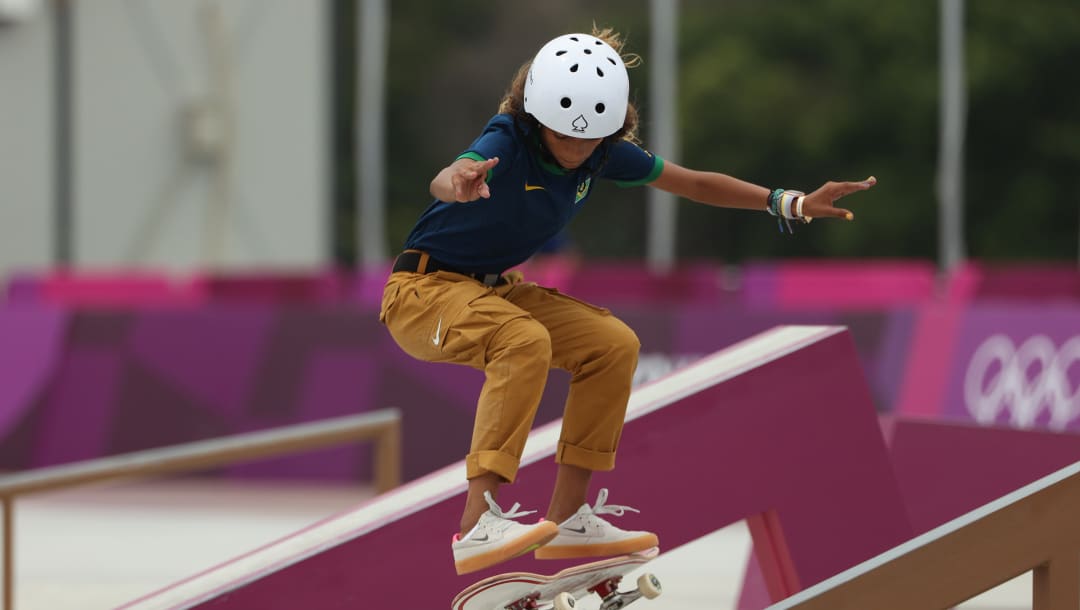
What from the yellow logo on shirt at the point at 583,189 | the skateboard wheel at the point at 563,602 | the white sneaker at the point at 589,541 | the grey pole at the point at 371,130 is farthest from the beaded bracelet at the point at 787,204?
the grey pole at the point at 371,130

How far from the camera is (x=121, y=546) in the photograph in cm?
908

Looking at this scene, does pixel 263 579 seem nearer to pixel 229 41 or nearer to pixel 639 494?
pixel 639 494

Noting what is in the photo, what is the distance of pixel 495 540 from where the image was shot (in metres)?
3.97

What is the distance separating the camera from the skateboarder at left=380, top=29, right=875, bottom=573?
4.05 meters

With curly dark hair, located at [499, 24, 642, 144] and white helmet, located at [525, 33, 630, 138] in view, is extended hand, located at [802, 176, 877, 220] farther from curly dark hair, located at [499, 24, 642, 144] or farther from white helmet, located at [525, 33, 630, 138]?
white helmet, located at [525, 33, 630, 138]

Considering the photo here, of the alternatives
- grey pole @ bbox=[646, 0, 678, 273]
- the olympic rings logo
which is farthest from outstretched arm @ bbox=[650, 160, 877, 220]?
grey pole @ bbox=[646, 0, 678, 273]

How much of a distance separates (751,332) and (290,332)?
3.44 meters

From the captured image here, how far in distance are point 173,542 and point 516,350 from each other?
18.6 ft

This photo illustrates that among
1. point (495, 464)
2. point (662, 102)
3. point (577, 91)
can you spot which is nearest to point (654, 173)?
point (577, 91)

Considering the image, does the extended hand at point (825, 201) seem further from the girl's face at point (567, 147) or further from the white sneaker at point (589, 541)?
the white sneaker at point (589, 541)

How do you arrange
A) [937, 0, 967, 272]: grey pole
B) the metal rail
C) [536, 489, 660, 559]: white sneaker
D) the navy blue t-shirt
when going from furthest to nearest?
1. [937, 0, 967, 272]: grey pole
2. the metal rail
3. [536, 489, 660, 559]: white sneaker
4. the navy blue t-shirt

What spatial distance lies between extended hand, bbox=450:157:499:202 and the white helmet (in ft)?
0.97

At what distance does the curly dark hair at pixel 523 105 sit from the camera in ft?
13.9

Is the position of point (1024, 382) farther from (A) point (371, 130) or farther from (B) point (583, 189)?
(A) point (371, 130)
